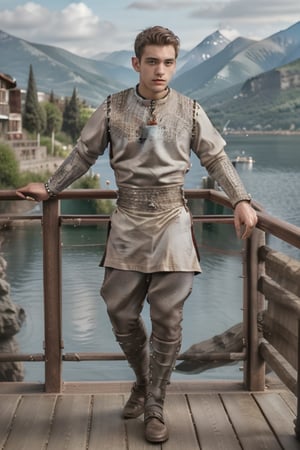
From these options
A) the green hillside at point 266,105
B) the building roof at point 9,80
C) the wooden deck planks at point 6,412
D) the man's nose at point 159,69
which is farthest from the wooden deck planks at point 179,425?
the green hillside at point 266,105

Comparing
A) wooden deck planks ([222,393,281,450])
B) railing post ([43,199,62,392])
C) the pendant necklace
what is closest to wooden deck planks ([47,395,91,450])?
railing post ([43,199,62,392])

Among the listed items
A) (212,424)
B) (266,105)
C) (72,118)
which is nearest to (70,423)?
(212,424)

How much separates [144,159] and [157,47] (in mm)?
345

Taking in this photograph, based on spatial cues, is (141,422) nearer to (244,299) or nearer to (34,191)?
(244,299)

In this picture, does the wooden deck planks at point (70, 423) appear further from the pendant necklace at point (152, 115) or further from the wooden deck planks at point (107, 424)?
the pendant necklace at point (152, 115)

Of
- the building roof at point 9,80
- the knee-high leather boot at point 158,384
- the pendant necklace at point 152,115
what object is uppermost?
the building roof at point 9,80

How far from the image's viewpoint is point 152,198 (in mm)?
2508

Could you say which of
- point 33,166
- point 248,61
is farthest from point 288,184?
point 248,61

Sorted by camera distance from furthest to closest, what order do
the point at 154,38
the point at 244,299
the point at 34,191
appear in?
1. the point at 244,299
2. the point at 34,191
3. the point at 154,38

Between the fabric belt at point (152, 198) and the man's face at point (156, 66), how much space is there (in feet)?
1.03

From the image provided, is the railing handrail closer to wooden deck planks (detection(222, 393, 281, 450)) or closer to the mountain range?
wooden deck planks (detection(222, 393, 281, 450))

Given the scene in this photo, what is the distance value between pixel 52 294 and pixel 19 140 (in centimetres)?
6484

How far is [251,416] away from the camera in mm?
2822

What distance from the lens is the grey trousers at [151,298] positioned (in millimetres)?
2545
